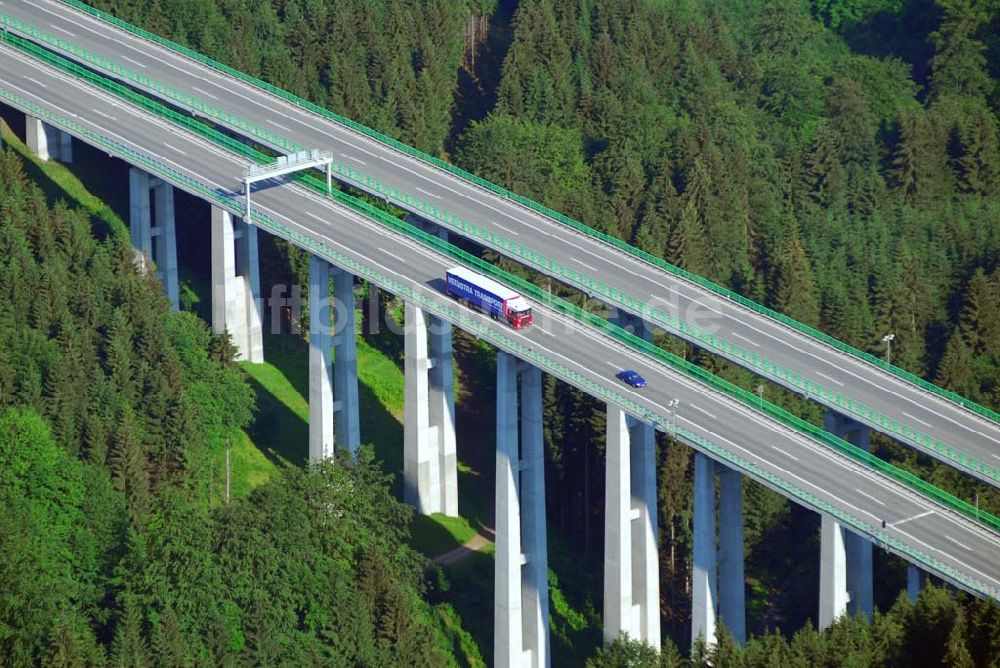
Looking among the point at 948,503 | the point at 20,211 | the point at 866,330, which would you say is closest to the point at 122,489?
the point at 20,211

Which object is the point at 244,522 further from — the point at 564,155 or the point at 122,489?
the point at 564,155

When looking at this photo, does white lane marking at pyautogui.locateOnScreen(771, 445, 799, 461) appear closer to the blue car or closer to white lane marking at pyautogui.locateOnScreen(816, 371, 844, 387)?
the blue car

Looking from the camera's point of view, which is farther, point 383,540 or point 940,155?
point 940,155

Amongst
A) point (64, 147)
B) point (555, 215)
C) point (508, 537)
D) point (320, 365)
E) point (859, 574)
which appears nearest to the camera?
point (859, 574)

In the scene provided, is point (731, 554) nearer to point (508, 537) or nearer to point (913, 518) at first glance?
point (913, 518)

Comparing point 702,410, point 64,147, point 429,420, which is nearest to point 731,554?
point 702,410

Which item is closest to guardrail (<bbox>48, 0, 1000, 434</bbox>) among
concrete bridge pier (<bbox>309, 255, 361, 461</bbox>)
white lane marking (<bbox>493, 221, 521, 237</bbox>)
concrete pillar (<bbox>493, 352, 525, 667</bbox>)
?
white lane marking (<bbox>493, 221, 521, 237</bbox>)

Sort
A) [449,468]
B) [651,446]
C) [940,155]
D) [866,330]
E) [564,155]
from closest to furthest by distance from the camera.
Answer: [651,446]
[449,468]
[866,330]
[564,155]
[940,155]
